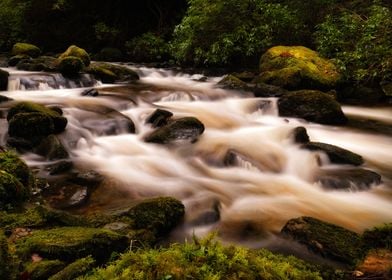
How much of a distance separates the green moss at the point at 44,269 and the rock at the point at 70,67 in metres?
11.5

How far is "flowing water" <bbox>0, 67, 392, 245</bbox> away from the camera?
18.4ft

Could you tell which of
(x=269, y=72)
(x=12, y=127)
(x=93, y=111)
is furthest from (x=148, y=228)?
(x=269, y=72)

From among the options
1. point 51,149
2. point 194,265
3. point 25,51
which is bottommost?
point 51,149

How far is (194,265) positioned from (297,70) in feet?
39.1

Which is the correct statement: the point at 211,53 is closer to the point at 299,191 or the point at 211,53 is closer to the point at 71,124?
the point at 71,124

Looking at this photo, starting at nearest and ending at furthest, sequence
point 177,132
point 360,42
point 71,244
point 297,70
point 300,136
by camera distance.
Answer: point 71,244, point 177,132, point 300,136, point 360,42, point 297,70

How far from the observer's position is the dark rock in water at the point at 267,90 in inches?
488

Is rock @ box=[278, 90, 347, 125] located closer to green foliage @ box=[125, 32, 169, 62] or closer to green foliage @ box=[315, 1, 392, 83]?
green foliage @ box=[315, 1, 392, 83]

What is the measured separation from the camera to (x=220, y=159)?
7.67 meters

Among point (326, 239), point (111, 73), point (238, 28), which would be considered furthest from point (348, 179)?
point (238, 28)

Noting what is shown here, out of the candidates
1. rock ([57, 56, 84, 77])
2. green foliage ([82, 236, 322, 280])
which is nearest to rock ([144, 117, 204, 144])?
green foliage ([82, 236, 322, 280])

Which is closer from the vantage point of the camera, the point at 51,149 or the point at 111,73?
the point at 51,149

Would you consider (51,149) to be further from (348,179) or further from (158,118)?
(348,179)

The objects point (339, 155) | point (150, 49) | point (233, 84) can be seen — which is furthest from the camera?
point (150, 49)
